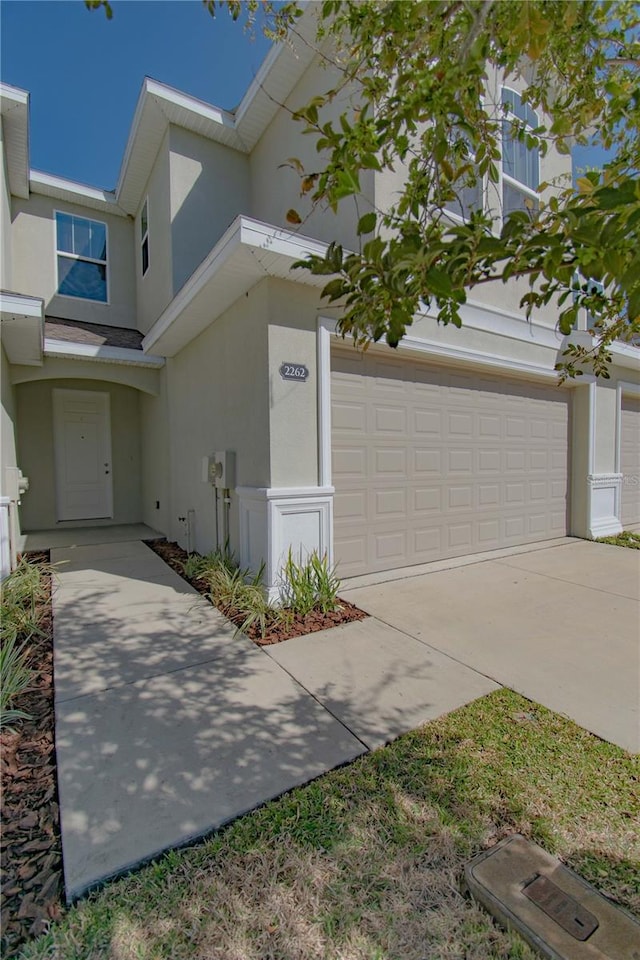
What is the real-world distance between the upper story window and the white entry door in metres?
2.01

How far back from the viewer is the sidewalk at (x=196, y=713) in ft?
6.63

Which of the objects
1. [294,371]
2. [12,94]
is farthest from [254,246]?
[12,94]

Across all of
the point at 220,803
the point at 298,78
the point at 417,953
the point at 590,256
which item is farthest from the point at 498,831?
the point at 298,78

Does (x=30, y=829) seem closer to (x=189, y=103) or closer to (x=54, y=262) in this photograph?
(x=189, y=103)

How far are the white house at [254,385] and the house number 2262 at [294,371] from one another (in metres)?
0.02

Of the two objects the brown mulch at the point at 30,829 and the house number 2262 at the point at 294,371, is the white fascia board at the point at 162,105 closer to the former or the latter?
the house number 2262 at the point at 294,371

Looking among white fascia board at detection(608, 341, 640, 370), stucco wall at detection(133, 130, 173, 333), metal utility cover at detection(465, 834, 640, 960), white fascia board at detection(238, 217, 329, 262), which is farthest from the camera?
white fascia board at detection(608, 341, 640, 370)

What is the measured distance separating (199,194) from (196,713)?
7.57 meters

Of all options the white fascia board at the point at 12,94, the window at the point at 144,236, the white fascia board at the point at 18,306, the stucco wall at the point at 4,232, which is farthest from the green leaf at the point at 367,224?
the window at the point at 144,236

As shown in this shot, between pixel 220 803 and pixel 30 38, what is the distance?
6.97 metres

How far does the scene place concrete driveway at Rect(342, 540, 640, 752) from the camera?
298 cm

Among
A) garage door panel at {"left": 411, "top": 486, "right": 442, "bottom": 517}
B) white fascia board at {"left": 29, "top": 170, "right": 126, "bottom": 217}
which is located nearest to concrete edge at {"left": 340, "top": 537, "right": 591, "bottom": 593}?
garage door panel at {"left": 411, "top": 486, "right": 442, "bottom": 517}

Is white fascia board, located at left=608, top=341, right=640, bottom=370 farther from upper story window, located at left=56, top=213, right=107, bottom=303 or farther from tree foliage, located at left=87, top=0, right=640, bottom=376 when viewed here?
upper story window, located at left=56, top=213, right=107, bottom=303

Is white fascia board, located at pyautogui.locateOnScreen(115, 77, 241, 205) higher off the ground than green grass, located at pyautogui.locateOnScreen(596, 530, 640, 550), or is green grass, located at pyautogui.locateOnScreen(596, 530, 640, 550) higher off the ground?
white fascia board, located at pyautogui.locateOnScreen(115, 77, 241, 205)
